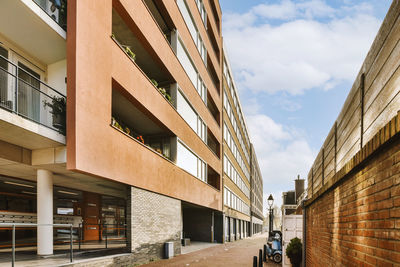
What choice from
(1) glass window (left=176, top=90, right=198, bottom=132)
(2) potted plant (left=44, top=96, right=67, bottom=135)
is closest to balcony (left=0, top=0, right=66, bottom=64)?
(2) potted plant (left=44, top=96, right=67, bottom=135)

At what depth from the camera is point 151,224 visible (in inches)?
580

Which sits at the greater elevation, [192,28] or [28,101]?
[192,28]

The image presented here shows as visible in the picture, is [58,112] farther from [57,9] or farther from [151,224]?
[151,224]

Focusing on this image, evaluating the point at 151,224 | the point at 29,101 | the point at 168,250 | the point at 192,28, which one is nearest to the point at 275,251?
the point at 168,250

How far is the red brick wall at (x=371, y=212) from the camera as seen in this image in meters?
2.61

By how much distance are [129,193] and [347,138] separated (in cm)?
983

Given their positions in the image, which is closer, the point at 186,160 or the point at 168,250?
the point at 168,250

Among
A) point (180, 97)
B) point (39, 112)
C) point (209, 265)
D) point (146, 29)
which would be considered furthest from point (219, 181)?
point (39, 112)

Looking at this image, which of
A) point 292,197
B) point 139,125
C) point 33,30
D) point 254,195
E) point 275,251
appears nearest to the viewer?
point 33,30

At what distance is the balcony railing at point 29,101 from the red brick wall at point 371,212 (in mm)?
7679

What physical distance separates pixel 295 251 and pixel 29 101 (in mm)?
10268

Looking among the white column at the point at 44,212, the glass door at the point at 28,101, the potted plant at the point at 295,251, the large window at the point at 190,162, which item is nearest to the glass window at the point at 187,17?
the large window at the point at 190,162

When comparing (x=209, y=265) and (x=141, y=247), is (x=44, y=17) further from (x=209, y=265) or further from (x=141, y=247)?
(x=209, y=265)

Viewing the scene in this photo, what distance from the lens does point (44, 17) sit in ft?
30.4
